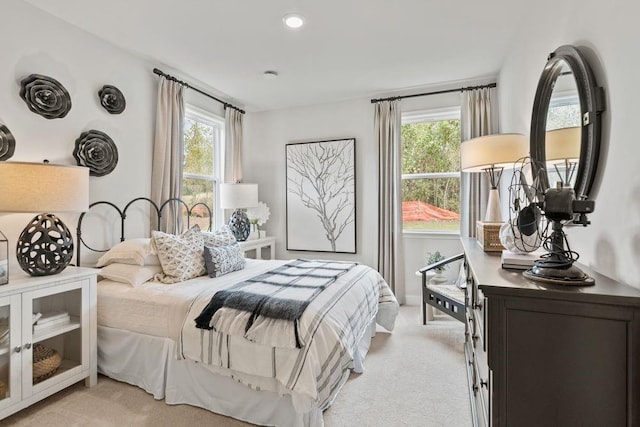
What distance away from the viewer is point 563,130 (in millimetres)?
1562

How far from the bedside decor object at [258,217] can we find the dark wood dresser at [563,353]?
12.0 ft

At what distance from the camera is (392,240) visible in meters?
4.05

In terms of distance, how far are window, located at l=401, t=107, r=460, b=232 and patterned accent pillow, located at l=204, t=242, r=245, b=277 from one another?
2249 mm

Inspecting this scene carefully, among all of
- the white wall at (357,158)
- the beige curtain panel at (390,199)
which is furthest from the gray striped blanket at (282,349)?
the white wall at (357,158)

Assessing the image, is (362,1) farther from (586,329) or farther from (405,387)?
(405,387)

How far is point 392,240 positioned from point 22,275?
3404 millimetres

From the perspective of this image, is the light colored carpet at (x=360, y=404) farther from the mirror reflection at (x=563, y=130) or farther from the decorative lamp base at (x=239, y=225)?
the decorative lamp base at (x=239, y=225)

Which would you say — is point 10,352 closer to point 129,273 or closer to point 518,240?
point 129,273

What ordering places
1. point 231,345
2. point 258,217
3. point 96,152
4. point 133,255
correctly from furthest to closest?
point 258,217, point 96,152, point 133,255, point 231,345

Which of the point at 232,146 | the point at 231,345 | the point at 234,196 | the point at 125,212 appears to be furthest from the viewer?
the point at 232,146

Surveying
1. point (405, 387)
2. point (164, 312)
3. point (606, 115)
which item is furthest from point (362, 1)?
point (405, 387)

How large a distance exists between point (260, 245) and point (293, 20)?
8.87 feet

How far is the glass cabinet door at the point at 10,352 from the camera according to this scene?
181cm

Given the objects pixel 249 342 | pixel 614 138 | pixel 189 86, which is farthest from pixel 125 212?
pixel 614 138
